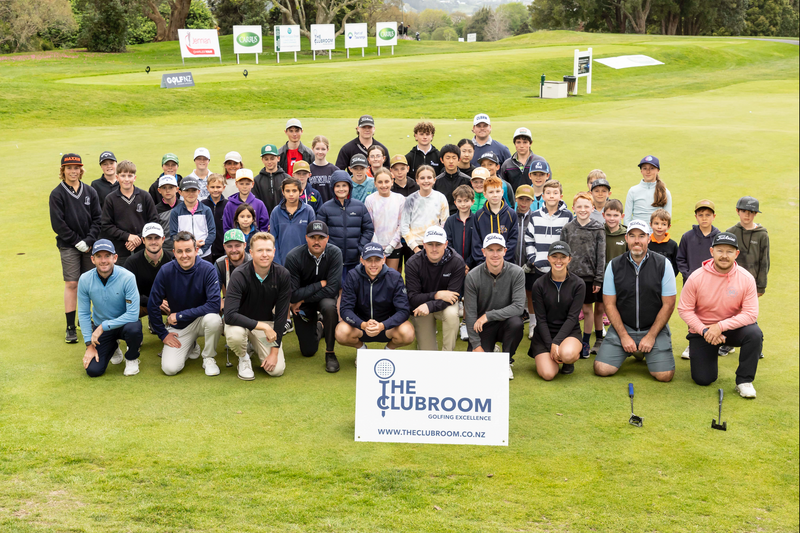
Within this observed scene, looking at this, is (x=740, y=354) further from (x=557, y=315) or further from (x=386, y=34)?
(x=386, y=34)

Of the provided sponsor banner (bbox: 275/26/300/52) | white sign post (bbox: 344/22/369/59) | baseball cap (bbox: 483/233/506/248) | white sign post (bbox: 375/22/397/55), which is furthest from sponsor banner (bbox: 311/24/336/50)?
baseball cap (bbox: 483/233/506/248)

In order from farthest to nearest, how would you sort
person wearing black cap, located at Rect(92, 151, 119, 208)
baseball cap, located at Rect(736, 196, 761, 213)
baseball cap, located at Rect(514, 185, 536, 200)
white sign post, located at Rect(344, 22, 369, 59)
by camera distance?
white sign post, located at Rect(344, 22, 369, 59) → person wearing black cap, located at Rect(92, 151, 119, 208) → baseball cap, located at Rect(514, 185, 536, 200) → baseball cap, located at Rect(736, 196, 761, 213)

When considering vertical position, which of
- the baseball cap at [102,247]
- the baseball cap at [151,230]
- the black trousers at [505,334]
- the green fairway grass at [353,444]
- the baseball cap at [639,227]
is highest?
the baseball cap at [151,230]

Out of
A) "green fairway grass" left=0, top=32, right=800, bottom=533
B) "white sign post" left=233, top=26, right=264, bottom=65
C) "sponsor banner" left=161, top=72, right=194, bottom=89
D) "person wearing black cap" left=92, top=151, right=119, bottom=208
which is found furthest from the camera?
"white sign post" left=233, top=26, right=264, bottom=65

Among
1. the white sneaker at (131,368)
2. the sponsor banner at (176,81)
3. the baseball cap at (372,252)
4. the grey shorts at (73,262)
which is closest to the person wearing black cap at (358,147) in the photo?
the baseball cap at (372,252)

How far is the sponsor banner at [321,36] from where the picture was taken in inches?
1641

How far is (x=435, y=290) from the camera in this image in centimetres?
789

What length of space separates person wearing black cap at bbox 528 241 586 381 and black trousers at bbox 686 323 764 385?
1167mm

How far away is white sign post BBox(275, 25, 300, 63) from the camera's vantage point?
40094 millimetres

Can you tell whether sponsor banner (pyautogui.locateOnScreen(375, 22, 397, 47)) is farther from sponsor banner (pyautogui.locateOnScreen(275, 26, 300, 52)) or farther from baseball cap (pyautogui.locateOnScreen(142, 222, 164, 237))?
baseball cap (pyautogui.locateOnScreen(142, 222, 164, 237))

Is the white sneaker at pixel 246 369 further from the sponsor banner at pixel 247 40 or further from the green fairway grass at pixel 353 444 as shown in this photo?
the sponsor banner at pixel 247 40

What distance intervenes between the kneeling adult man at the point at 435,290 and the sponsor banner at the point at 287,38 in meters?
35.1

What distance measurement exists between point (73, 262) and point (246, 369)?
2.97m

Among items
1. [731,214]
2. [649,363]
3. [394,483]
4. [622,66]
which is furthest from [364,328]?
[622,66]
